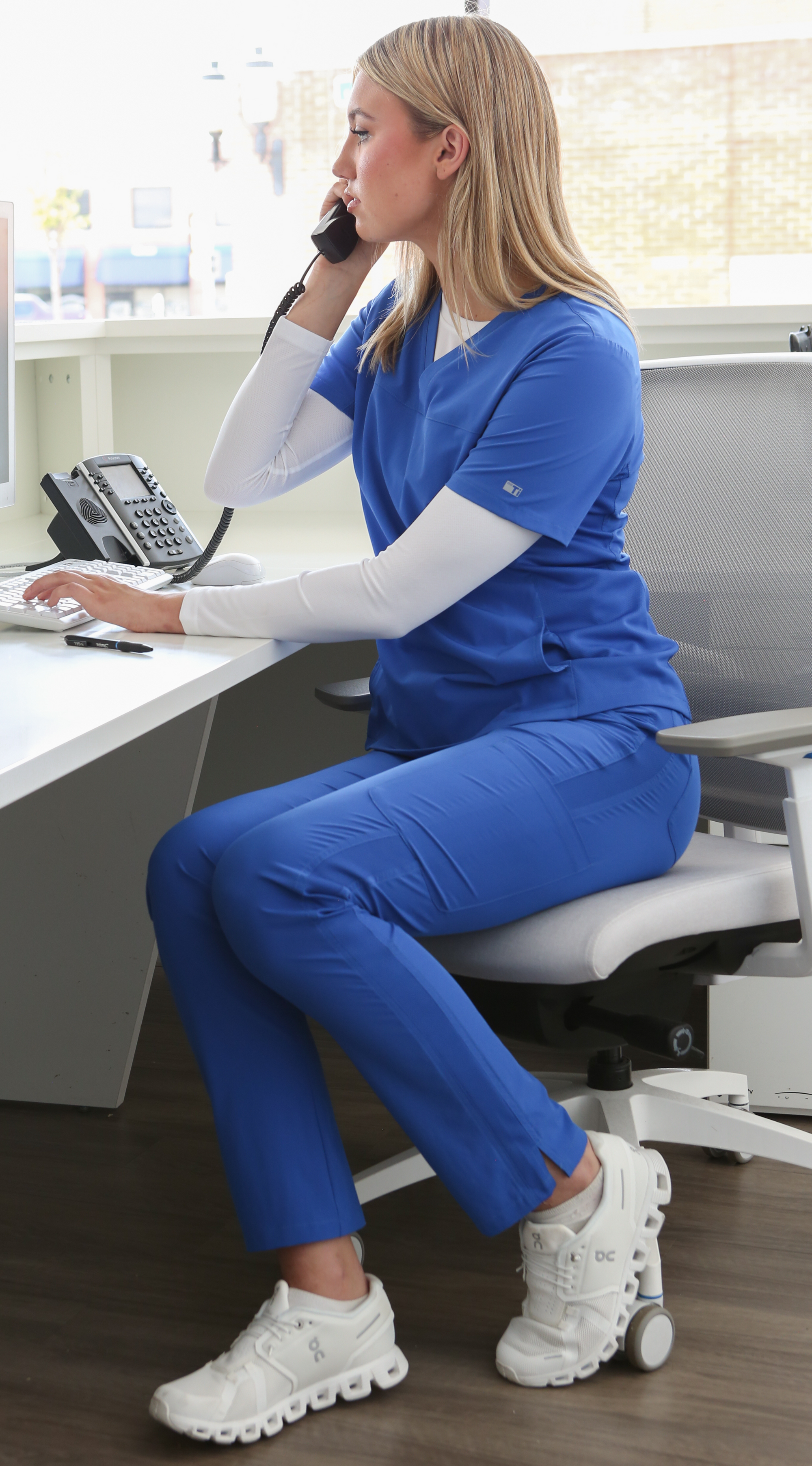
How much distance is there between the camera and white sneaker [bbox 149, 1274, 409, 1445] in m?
1.20

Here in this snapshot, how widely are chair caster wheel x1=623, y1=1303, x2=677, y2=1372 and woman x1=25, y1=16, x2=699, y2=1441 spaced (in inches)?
0.8

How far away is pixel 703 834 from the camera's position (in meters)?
1.56

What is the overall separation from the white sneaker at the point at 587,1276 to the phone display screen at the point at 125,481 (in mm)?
973

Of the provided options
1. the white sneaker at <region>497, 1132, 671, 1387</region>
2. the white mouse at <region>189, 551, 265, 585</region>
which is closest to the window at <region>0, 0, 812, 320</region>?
the white mouse at <region>189, 551, 265, 585</region>

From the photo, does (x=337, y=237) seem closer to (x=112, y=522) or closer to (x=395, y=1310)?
(x=112, y=522)

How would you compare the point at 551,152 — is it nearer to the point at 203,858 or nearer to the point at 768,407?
the point at 768,407

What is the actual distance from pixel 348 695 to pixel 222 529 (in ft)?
1.15

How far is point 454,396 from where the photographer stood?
1404mm

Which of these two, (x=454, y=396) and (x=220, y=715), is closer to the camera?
(x=454, y=396)

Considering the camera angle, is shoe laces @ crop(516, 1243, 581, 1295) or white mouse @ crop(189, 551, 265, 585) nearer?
shoe laces @ crop(516, 1243, 581, 1295)

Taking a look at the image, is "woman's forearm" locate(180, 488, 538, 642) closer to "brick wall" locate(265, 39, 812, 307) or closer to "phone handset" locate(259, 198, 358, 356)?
"phone handset" locate(259, 198, 358, 356)

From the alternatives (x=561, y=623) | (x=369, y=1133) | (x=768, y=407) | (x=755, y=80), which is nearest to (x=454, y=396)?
(x=561, y=623)

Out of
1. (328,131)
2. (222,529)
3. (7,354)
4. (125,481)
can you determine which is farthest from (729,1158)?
(328,131)

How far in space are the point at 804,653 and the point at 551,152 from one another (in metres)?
0.59
